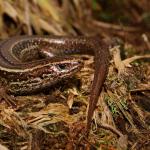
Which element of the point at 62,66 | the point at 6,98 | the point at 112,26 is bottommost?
the point at 6,98

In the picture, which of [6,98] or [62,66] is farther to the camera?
[6,98]

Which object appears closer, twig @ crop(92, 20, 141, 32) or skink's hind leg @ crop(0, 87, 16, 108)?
skink's hind leg @ crop(0, 87, 16, 108)

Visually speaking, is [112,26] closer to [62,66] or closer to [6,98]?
[62,66]

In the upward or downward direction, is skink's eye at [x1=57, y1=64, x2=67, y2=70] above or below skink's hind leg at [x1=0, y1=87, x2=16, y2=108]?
above

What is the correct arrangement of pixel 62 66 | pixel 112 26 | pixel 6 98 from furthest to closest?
pixel 112 26 → pixel 6 98 → pixel 62 66

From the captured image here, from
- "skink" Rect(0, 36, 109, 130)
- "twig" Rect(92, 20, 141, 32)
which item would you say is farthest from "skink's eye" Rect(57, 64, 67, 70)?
"twig" Rect(92, 20, 141, 32)

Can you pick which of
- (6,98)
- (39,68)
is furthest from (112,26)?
(6,98)

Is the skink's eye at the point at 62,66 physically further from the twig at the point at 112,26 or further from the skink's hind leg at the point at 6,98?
the twig at the point at 112,26

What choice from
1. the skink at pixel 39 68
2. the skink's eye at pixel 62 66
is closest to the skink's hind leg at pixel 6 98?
the skink at pixel 39 68

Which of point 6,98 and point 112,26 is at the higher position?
point 112,26

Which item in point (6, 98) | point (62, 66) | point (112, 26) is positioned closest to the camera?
point (62, 66)

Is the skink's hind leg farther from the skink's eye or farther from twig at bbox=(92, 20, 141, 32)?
twig at bbox=(92, 20, 141, 32)
